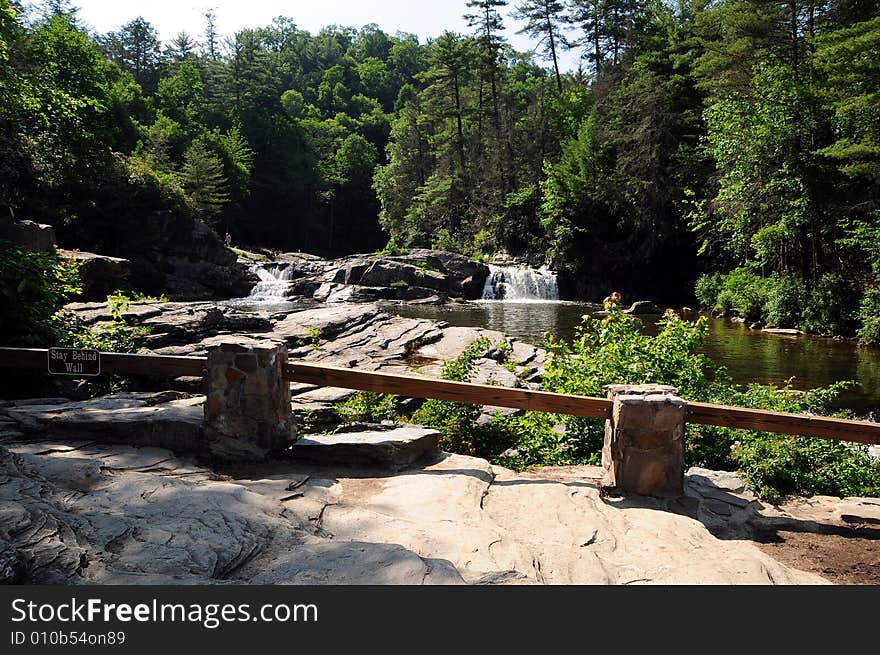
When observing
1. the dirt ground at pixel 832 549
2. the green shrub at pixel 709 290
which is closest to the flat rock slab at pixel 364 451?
the dirt ground at pixel 832 549

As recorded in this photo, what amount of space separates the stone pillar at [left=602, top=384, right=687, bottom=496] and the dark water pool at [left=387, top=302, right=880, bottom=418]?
26.8 ft

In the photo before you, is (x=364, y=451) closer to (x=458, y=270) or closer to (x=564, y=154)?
(x=458, y=270)

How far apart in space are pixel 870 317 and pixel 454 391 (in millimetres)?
16585

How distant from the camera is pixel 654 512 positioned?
4.38 meters

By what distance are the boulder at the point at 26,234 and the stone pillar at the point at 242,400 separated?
7482mm

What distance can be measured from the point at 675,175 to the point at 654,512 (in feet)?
93.9

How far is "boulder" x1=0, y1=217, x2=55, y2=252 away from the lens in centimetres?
1042

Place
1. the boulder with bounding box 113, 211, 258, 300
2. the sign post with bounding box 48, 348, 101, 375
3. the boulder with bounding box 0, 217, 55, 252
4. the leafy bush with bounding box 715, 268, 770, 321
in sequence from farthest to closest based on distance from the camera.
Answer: the boulder with bounding box 113, 211, 258, 300 < the leafy bush with bounding box 715, 268, 770, 321 < the boulder with bounding box 0, 217, 55, 252 < the sign post with bounding box 48, 348, 101, 375

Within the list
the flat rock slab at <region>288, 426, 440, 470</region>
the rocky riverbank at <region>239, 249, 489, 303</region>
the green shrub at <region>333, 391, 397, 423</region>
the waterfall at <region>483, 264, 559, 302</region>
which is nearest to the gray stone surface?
the flat rock slab at <region>288, 426, 440, 470</region>

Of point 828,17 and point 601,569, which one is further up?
point 828,17

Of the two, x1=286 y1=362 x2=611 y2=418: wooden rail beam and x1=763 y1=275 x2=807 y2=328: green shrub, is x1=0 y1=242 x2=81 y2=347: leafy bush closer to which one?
x1=286 y1=362 x2=611 y2=418: wooden rail beam

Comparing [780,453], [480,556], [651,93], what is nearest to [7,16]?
[480,556]

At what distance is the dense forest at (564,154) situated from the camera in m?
18.8

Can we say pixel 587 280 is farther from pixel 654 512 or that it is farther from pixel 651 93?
pixel 654 512
